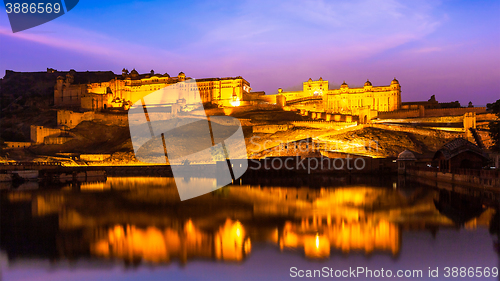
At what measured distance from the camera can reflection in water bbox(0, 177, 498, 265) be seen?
11.6 m

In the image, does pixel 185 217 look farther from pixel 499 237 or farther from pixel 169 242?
pixel 499 237

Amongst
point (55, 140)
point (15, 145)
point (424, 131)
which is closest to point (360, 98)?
point (424, 131)

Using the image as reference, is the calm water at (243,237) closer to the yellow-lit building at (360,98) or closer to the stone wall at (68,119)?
the stone wall at (68,119)

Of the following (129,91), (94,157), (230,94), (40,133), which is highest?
(129,91)

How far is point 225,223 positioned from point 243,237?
2427 millimetres

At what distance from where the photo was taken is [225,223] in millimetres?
15219

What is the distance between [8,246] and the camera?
1261 cm

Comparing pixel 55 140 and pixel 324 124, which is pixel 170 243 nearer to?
pixel 324 124

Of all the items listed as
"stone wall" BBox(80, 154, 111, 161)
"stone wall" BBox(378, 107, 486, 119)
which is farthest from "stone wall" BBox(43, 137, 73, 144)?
"stone wall" BBox(378, 107, 486, 119)

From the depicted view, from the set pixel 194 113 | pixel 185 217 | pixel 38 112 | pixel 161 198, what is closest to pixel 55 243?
pixel 185 217

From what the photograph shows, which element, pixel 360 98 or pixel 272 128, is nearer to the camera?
pixel 272 128

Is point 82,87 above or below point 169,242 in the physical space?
above

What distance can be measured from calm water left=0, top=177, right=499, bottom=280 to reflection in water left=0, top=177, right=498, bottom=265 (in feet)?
0.13

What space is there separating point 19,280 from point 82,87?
272 feet
